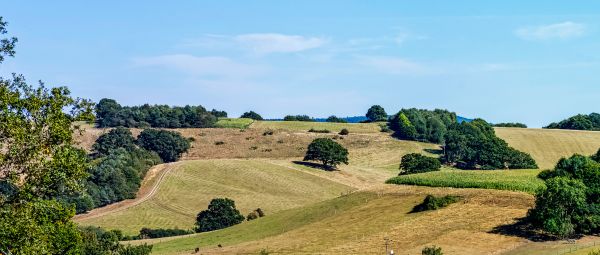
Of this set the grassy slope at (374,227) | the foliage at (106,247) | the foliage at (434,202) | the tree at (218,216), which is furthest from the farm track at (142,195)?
the foliage at (434,202)

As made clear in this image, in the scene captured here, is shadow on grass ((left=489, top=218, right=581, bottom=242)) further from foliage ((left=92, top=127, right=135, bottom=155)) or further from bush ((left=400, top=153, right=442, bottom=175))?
foliage ((left=92, top=127, right=135, bottom=155))

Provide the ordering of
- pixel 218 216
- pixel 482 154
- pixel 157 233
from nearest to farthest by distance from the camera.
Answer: pixel 157 233
pixel 218 216
pixel 482 154

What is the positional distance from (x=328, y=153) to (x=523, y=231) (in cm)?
9999

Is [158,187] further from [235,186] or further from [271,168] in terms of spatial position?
[271,168]

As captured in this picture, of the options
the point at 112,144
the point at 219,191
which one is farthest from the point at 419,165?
the point at 112,144

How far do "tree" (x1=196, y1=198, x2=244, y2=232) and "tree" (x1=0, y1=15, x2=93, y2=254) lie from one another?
343 feet

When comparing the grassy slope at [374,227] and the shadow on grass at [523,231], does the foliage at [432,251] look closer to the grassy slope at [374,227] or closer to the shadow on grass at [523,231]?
the grassy slope at [374,227]

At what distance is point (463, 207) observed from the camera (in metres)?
99.2

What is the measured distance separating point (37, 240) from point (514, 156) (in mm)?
164797

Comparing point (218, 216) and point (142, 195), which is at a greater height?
point (142, 195)

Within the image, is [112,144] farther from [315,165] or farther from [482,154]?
[482,154]

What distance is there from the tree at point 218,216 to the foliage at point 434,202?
4504cm

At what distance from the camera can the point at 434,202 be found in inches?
4006

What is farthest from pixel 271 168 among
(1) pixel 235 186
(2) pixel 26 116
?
(2) pixel 26 116
